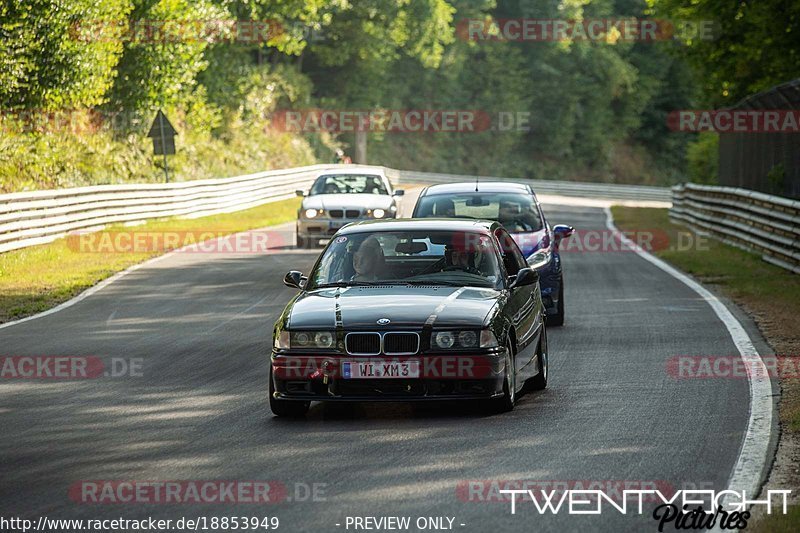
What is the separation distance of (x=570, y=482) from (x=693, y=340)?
678 cm

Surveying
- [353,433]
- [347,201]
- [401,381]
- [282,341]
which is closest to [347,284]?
[282,341]

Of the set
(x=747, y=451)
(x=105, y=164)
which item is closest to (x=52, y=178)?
(x=105, y=164)

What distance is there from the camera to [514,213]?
1634cm

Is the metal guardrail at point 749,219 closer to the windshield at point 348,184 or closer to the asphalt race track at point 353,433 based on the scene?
the asphalt race track at point 353,433

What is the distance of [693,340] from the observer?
540 inches

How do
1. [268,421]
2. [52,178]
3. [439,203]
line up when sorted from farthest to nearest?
[52,178], [439,203], [268,421]

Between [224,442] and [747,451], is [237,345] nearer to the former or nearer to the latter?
[224,442]

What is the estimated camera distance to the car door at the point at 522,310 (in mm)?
10125

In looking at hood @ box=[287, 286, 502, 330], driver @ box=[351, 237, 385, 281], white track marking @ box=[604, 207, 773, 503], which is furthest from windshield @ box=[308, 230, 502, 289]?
white track marking @ box=[604, 207, 773, 503]

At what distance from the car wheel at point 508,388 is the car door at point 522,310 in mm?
230

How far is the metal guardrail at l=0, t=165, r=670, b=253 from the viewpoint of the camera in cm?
2453

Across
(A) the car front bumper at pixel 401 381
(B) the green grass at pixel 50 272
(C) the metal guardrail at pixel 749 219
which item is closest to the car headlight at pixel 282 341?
(A) the car front bumper at pixel 401 381

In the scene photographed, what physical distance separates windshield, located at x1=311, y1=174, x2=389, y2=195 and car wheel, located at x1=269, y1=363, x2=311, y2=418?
784 inches

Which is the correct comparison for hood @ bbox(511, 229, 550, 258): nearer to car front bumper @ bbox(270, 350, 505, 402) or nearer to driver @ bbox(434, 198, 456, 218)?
driver @ bbox(434, 198, 456, 218)
